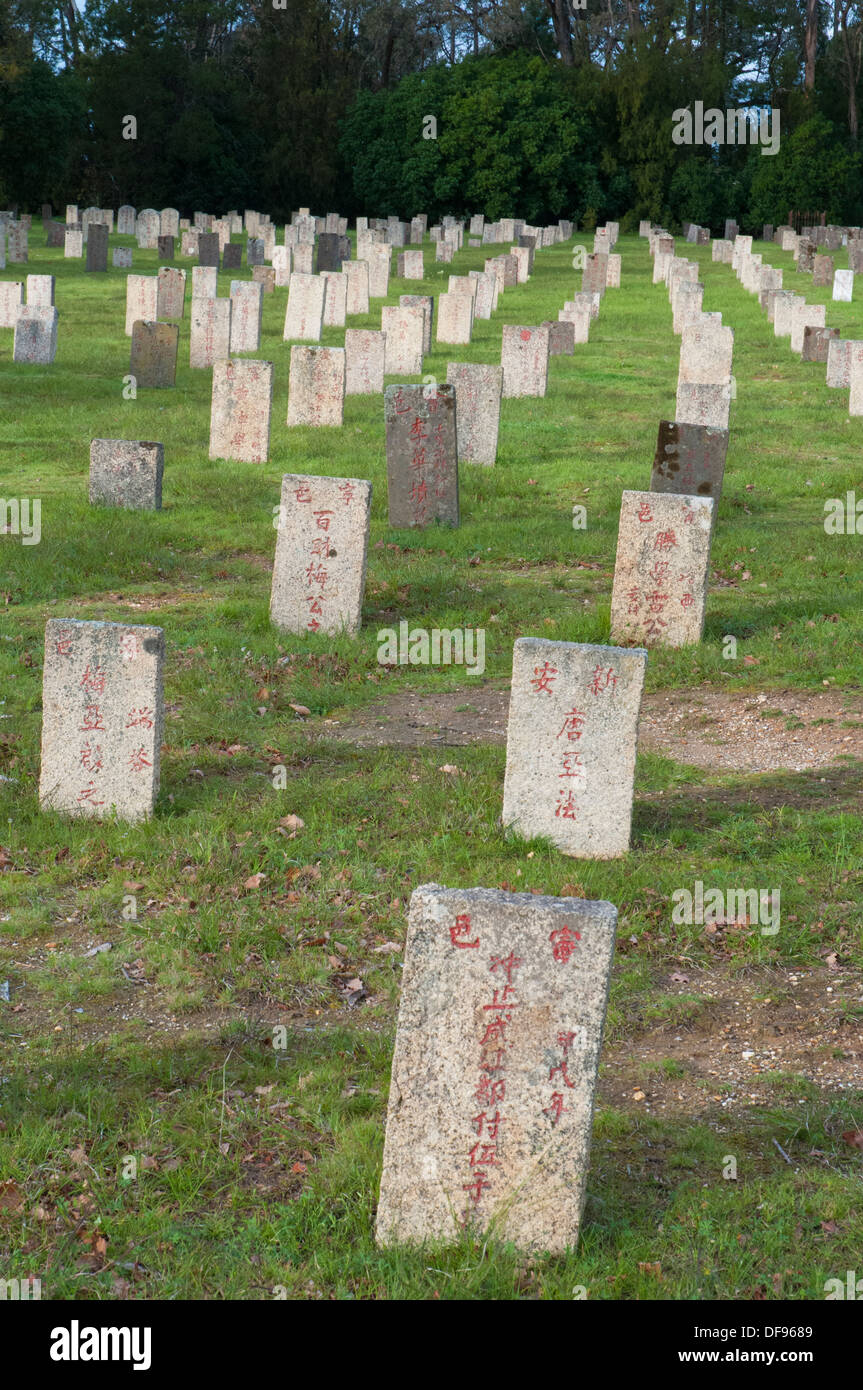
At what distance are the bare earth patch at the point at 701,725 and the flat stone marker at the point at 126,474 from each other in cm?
451

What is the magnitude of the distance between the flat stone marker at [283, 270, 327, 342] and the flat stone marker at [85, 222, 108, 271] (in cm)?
1148

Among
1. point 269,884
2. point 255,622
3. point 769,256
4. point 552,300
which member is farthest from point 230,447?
point 769,256

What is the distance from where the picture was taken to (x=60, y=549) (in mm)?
10812

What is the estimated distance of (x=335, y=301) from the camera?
79.9 feet

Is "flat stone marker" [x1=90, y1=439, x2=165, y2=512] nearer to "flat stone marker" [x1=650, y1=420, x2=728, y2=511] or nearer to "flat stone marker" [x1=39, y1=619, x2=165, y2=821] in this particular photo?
"flat stone marker" [x1=650, y1=420, x2=728, y2=511]

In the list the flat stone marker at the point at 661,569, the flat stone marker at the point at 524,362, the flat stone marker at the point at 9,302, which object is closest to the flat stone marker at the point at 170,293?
the flat stone marker at the point at 9,302

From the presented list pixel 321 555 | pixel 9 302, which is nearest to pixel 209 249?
pixel 9 302

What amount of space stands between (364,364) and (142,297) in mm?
7386

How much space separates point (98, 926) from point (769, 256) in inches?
1609

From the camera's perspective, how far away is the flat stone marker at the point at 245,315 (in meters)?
20.4

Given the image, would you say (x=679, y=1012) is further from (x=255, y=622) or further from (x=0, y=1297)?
(x=255, y=622)

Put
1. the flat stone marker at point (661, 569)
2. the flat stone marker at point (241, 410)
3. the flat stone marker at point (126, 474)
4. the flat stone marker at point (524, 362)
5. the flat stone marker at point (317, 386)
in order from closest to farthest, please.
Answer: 1. the flat stone marker at point (661, 569)
2. the flat stone marker at point (126, 474)
3. the flat stone marker at point (241, 410)
4. the flat stone marker at point (317, 386)
5. the flat stone marker at point (524, 362)

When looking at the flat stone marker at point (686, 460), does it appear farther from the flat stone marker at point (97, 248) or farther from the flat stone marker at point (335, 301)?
the flat stone marker at point (97, 248)

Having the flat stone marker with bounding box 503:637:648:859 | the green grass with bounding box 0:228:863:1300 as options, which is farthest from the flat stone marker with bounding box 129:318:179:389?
the flat stone marker with bounding box 503:637:648:859
